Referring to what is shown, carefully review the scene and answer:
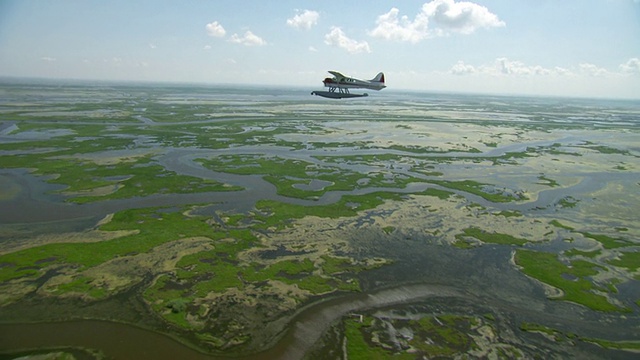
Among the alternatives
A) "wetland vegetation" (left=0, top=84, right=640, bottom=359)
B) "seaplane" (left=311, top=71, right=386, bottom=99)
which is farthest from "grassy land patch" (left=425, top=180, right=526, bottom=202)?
"seaplane" (left=311, top=71, right=386, bottom=99)

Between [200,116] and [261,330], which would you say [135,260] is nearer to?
[261,330]

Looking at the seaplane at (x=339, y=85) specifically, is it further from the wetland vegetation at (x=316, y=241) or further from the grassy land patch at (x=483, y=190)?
the grassy land patch at (x=483, y=190)

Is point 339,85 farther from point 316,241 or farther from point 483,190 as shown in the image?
point 316,241

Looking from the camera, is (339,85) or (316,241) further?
(339,85)

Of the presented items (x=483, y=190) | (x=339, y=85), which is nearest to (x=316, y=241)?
(x=483, y=190)

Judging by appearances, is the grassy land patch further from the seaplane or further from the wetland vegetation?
the seaplane

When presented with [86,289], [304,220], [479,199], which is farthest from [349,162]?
[86,289]

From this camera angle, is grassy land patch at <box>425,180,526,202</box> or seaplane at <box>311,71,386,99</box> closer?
grassy land patch at <box>425,180,526,202</box>

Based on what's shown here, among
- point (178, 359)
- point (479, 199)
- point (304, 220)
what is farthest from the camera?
point (479, 199)
